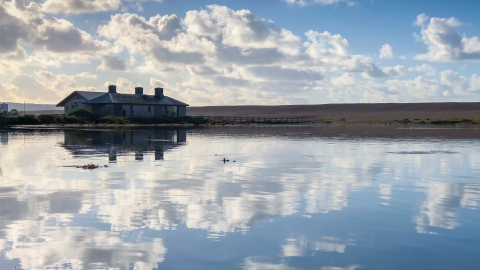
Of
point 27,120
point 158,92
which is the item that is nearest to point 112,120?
point 27,120

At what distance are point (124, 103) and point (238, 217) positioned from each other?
253 ft

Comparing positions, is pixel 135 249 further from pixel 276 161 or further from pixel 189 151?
pixel 189 151

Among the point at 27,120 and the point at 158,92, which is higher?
the point at 158,92

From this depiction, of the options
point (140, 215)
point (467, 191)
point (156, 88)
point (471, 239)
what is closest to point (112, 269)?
point (140, 215)

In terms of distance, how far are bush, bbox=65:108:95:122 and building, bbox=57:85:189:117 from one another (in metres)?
2.28

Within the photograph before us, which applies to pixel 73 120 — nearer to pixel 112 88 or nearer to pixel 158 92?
pixel 112 88

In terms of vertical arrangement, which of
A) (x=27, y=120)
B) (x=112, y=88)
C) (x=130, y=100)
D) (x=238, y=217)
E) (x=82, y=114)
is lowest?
(x=238, y=217)

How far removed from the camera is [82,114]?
83875 mm

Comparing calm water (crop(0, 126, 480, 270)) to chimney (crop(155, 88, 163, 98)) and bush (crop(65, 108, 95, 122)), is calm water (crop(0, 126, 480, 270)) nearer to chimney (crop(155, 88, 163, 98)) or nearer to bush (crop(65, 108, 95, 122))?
bush (crop(65, 108, 95, 122))

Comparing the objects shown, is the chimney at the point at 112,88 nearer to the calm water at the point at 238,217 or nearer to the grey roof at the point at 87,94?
the grey roof at the point at 87,94

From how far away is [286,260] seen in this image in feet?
33.4

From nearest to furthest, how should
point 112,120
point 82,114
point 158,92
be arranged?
point 112,120
point 82,114
point 158,92

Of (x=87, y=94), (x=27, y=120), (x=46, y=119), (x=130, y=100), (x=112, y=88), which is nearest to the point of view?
(x=27, y=120)

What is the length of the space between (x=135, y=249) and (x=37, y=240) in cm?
221
